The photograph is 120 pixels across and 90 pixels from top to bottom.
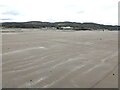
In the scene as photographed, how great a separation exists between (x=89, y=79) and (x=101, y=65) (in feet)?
8.12

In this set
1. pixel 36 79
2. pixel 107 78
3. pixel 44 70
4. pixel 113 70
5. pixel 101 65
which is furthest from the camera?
pixel 101 65

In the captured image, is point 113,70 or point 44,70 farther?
point 113,70

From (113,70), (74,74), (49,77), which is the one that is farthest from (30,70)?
(113,70)

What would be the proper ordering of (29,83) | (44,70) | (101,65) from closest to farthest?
(29,83) → (44,70) → (101,65)

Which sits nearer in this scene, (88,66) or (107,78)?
(107,78)

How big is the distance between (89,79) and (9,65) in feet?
10.3

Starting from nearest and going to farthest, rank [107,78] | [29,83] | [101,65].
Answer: [29,83], [107,78], [101,65]

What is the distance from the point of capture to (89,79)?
7145 mm

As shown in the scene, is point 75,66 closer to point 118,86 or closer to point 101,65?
point 101,65

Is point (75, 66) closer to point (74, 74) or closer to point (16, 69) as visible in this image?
point (74, 74)

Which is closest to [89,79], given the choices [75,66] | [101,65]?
[75,66]

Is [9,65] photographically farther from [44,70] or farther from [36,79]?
[36,79]

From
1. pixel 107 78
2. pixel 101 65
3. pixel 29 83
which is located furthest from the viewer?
pixel 101 65

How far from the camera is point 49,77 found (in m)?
7.09
